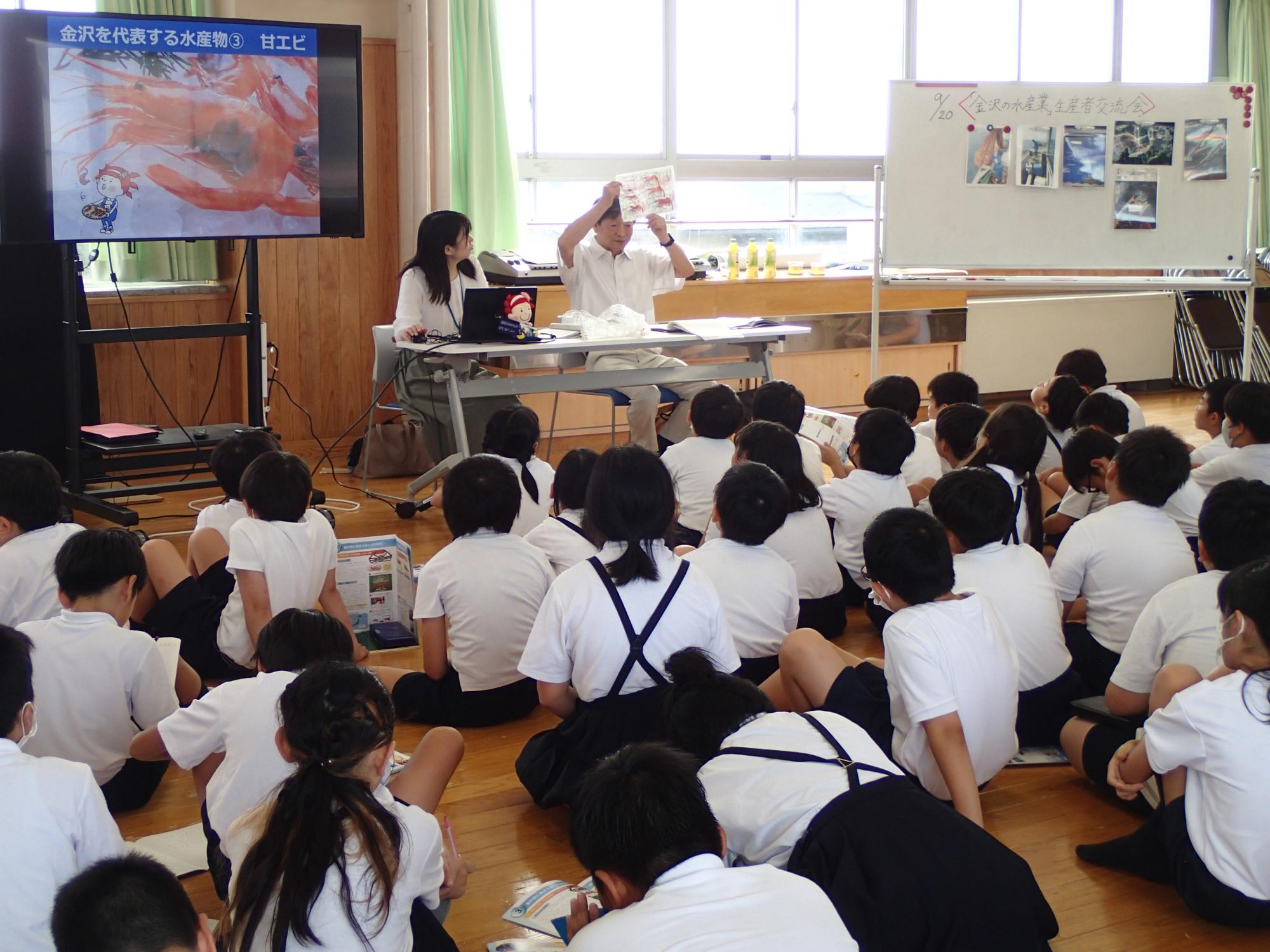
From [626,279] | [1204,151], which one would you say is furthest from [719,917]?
[1204,151]

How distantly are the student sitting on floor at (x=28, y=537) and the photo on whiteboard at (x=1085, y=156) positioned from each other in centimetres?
459

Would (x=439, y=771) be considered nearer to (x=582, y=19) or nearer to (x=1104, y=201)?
(x=1104, y=201)

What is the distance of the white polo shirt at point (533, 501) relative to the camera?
12.2 feet

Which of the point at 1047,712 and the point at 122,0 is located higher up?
the point at 122,0

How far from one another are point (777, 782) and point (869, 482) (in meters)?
1.94

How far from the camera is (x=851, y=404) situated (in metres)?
7.34

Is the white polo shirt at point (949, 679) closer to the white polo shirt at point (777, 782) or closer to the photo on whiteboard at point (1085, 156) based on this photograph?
the white polo shirt at point (777, 782)

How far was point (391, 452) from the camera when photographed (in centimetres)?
579

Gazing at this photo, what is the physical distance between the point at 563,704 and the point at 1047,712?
1083 mm

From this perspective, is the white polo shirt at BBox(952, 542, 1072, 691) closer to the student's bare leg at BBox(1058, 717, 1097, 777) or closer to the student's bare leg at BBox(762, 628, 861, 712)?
the student's bare leg at BBox(1058, 717, 1097, 777)

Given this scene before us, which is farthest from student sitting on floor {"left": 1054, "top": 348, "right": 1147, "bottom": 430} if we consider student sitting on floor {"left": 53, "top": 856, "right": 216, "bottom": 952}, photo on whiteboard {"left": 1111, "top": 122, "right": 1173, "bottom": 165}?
student sitting on floor {"left": 53, "top": 856, "right": 216, "bottom": 952}

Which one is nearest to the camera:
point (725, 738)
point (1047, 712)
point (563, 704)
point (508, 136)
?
point (725, 738)

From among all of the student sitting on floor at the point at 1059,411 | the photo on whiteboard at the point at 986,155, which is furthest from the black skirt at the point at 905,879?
the photo on whiteboard at the point at 986,155

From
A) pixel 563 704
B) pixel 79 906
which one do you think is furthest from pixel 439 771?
pixel 79 906
